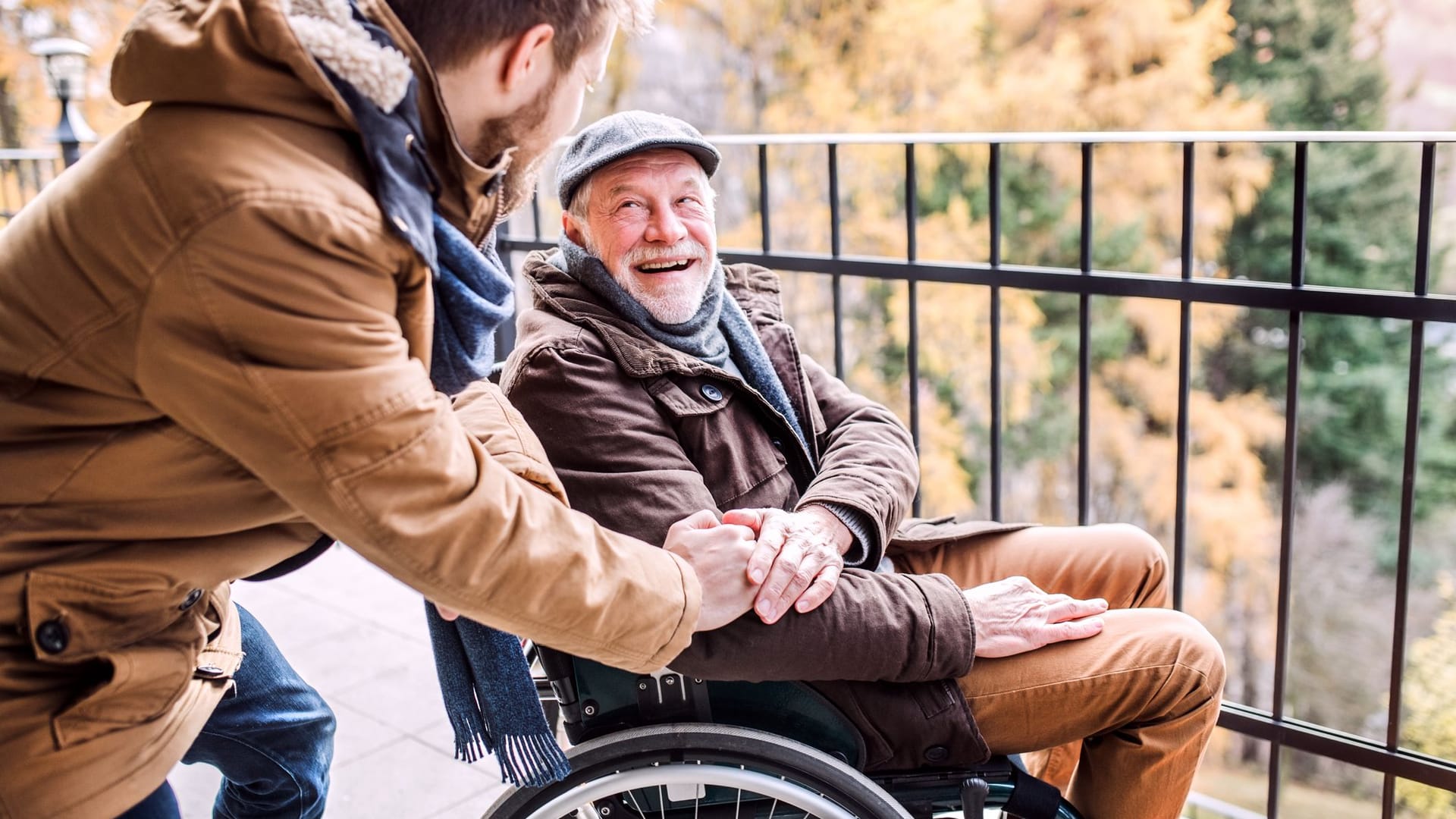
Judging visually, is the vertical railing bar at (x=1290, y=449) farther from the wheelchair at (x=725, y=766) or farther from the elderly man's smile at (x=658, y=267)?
the elderly man's smile at (x=658, y=267)

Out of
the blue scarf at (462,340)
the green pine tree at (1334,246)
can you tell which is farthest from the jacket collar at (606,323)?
the green pine tree at (1334,246)

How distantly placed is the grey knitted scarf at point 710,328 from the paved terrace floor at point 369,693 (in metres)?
0.83

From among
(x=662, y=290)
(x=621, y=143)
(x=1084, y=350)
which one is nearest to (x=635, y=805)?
(x=662, y=290)

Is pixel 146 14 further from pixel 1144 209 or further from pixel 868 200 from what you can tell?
pixel 1144 209

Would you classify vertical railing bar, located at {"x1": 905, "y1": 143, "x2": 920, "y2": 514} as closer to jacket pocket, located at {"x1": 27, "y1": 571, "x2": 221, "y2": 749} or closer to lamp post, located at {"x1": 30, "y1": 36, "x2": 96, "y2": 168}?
jacket pocket, located at {"x1": 27, "y1": 571, "x2": 221, "y2": 749}

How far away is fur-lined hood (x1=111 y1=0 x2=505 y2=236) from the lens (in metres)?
1.01

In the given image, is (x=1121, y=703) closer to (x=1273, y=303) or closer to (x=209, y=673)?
(x=1273, y=303)

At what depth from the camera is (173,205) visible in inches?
38.7

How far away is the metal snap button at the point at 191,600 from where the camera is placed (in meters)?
1.18

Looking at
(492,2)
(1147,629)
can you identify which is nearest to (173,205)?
(492,2)

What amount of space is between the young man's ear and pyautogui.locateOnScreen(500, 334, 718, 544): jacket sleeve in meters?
0.64

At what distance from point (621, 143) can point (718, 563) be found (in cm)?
78

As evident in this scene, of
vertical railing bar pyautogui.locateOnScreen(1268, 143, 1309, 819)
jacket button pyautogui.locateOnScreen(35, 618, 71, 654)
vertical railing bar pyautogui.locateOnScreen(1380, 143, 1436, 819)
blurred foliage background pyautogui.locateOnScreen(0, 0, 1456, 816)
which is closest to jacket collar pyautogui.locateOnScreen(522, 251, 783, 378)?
jacket button pyautogui.locateOnScreen(35, 618, 71, 654)

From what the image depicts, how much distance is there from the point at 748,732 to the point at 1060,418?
10.8m
